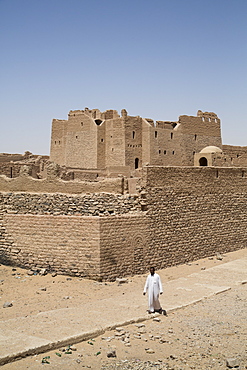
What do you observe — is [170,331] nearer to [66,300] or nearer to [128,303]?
[128,303]

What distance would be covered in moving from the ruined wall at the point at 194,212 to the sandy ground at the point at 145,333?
2560mm

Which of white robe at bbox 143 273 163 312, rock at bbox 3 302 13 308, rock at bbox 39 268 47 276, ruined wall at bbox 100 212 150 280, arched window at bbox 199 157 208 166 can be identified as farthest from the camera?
arched window at bbox 199 157 208 166

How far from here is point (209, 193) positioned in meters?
15.9

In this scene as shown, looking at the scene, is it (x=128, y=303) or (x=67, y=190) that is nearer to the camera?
(x=128, y=303)

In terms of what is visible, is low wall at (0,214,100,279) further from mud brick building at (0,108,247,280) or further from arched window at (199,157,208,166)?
arched window at (199,157,208,166)

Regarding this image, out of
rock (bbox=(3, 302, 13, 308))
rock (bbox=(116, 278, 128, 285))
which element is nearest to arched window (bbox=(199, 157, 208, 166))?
rock (bbox=(116, 278, 128, 285))

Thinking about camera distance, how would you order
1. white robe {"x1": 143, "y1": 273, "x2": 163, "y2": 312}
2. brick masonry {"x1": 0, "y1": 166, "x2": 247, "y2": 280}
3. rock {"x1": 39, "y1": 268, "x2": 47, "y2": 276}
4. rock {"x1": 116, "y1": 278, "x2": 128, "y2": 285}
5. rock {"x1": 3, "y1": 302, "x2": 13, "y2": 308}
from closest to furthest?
1. white robe {"x1": 143, "y1": 273, "x2": 163, "y2": 312}
2. rock {"x1": 3, "y1": 302, "x2": 13, "y2": 308}
3. rock {"x1": 116, "y1": 278, "x2": 128, "y2": 285}
4. brick masonry {"x1": 0, "y1": 166, "x2": 247, "y2": 280}
5. rock {"x1": 39, "y1": 268, "x2": 47, "y2": 276}

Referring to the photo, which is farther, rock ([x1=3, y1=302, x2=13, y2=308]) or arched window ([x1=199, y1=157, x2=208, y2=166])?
arched window ([x1=199, y1=157, x2=208, y2=166])

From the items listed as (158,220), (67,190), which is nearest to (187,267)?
(158,220)

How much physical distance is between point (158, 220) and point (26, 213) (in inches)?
168

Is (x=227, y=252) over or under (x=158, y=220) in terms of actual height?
under

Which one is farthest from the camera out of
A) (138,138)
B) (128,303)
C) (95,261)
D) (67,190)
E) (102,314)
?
(138,138)

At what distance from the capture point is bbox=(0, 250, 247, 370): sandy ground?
6270 millimetres

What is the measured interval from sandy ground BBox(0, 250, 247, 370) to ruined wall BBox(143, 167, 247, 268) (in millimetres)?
2560
